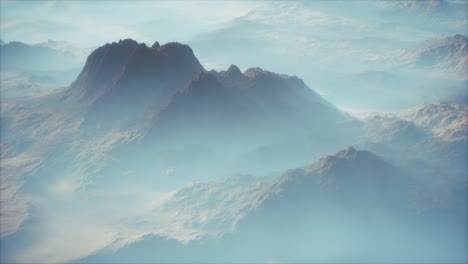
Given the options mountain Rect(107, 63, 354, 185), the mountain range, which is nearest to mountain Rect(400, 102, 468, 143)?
the mountain range

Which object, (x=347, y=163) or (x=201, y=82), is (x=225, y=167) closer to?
(x=201, y=82)

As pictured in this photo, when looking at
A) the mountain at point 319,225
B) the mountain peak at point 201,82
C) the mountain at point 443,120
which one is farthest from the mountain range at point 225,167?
the mountain at point 443,120

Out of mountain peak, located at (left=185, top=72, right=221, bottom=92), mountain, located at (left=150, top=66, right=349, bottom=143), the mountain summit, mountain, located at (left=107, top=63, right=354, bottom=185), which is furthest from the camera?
the mountain summit

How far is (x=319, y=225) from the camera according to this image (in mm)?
63562

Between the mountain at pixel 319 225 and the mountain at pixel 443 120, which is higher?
the mountain at pixel 443 120

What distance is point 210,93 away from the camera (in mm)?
90625

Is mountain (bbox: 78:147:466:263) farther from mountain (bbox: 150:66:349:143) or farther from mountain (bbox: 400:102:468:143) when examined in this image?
mountain (bbox: 400:102:468:143)

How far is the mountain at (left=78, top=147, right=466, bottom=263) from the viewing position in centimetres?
6097

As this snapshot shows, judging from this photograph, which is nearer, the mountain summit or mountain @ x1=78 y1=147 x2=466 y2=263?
mountain @ x1=78 y1=147 x2=466 y2=263

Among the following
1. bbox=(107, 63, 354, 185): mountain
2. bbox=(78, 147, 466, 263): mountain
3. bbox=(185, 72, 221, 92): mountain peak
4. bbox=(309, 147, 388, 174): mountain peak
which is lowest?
bbox=(78, 147, 466, 263): mountain

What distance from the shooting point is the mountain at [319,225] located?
60969 millimetres

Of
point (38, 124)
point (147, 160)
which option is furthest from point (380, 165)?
point (38, 124)

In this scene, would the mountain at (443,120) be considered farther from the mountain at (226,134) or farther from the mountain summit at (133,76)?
the mountain summit at (133,76)

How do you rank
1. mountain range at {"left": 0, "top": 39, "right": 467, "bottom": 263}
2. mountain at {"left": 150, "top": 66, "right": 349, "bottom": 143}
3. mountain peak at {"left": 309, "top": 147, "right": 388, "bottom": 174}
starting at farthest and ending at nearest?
mountain at {"left": 150, "top": 66, "right": 349, "bottom": 143}, mountain peak at {"left": 309, "top": 147, "right": 388, "bottom": 174}, mountain range at {"left": 0, "top": 39, "right": 467, "bottom": 263}
